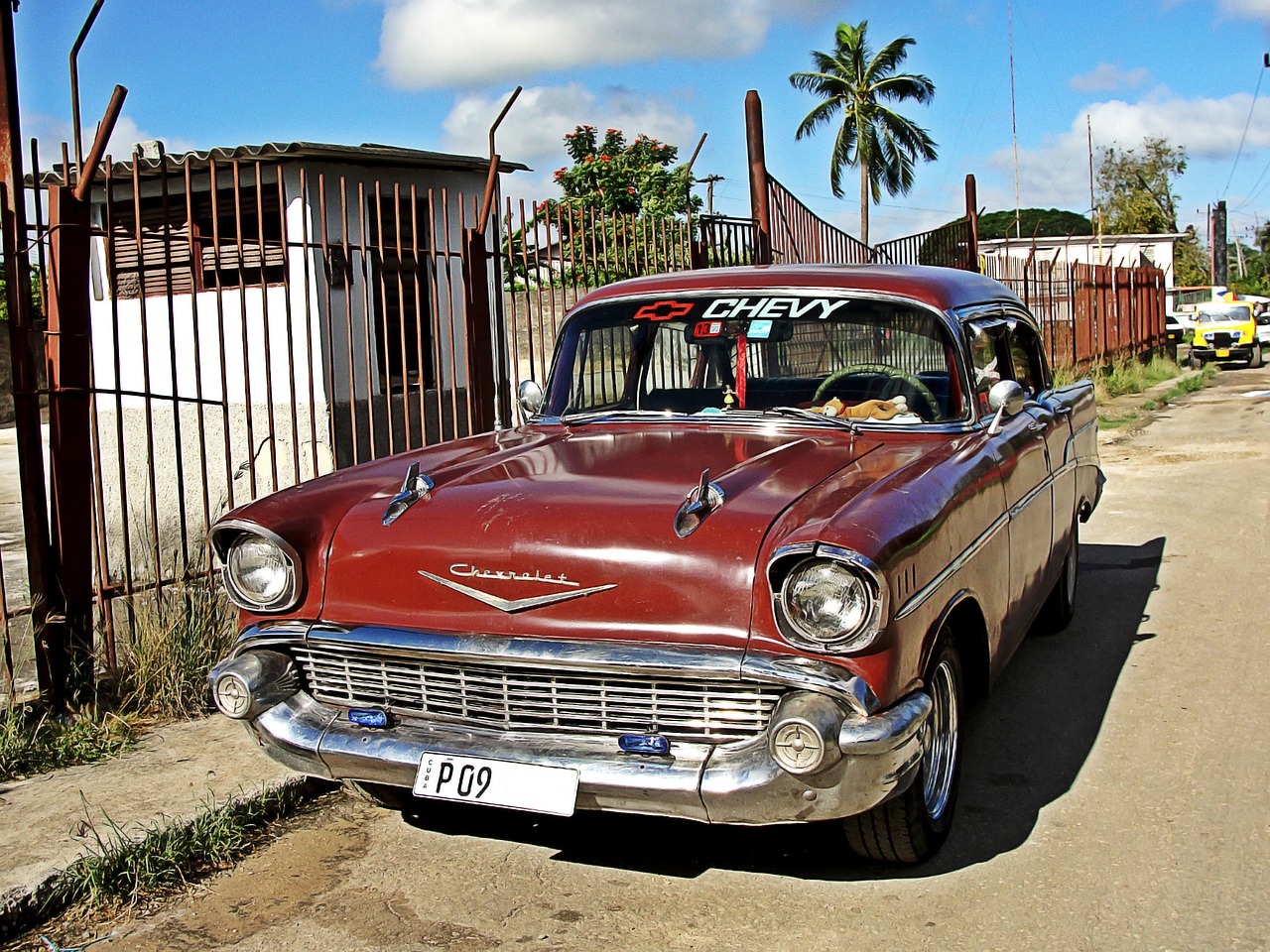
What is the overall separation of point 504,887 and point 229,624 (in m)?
2.30

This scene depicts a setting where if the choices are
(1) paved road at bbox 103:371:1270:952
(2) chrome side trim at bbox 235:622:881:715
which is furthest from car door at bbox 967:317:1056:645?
(2) chrome side trim at bbox 235:622:881:715

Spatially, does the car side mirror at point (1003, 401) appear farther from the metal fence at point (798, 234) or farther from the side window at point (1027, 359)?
the metal fence at point (798, 234)

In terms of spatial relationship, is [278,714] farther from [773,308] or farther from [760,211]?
[760,211]

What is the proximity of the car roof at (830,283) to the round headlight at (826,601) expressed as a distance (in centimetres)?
179

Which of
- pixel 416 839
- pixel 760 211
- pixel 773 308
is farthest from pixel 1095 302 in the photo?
pixel 416 839

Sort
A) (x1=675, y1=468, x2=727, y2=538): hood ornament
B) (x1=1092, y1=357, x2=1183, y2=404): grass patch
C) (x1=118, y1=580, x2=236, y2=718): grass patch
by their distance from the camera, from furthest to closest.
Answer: (x1=1092, y1=357, x2=1183, y2=404): grass patch, (x1=118, y1=580, x2=236, y2=718): grass patch, (x1=675, y1=468, x2=727, y2=538): hood ornament

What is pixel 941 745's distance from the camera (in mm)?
3482

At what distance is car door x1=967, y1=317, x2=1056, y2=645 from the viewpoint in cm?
419

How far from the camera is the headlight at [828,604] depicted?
9.42 ft

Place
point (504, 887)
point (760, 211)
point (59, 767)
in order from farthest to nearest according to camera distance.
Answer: point (760, 211) → point (59, 767) → point (504, 887)

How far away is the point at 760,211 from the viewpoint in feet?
33.1

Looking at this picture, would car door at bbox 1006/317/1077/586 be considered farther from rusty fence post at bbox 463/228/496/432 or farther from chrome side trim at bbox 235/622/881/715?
rusty fence post at bbox 463/228/496/432

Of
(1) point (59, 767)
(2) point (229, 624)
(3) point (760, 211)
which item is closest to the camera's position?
(1) point (59, 767)

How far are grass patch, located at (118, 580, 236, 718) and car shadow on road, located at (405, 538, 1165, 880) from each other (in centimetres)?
144
